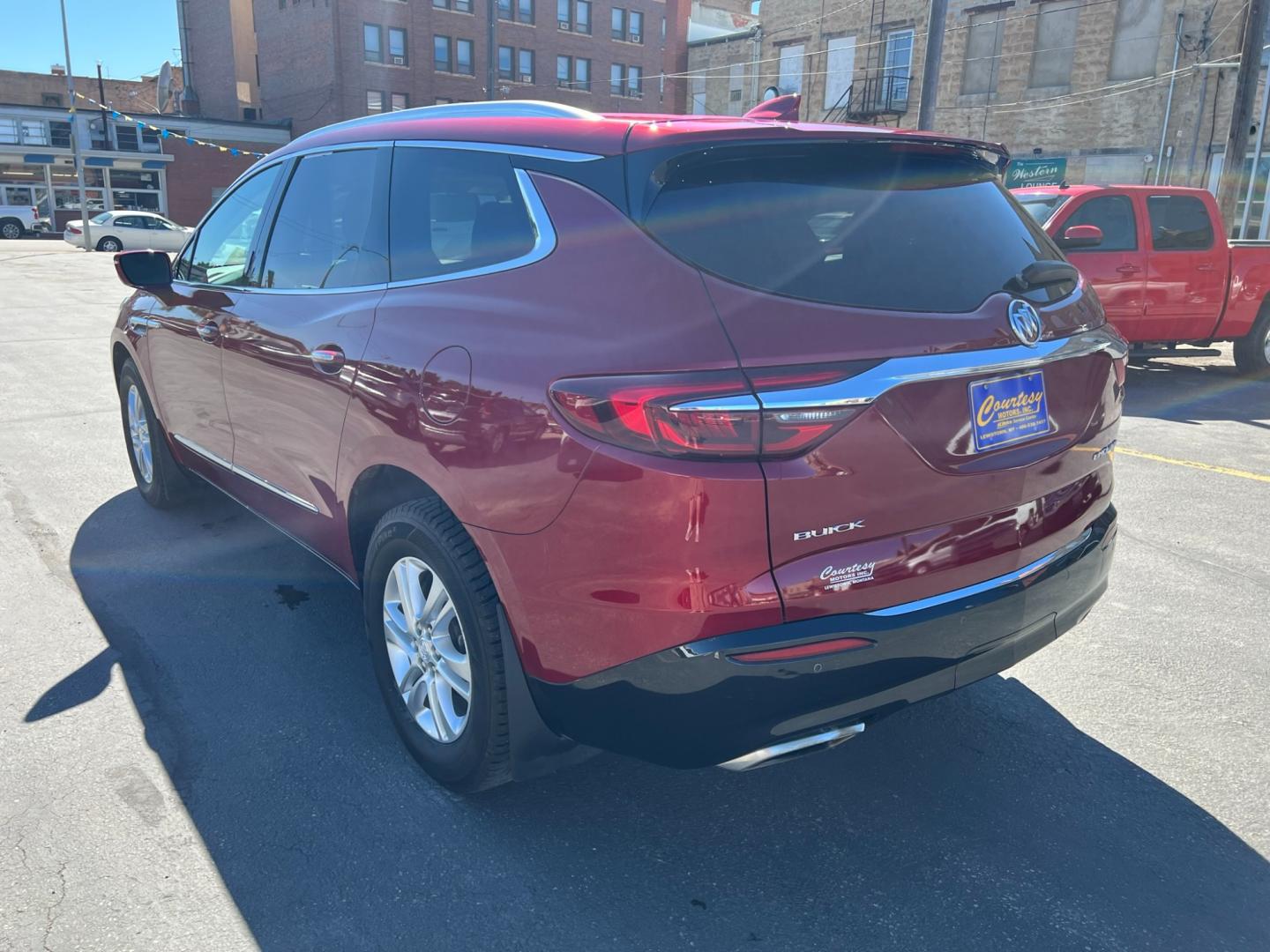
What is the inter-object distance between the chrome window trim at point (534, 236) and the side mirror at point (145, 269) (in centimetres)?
257

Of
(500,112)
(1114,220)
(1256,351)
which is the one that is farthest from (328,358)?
(1256,351)

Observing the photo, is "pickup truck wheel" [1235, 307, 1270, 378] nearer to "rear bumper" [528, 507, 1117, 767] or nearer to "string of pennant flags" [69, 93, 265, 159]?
"rear bumper" [528, 507, 1117, 767]

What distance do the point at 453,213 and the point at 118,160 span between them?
53.3m

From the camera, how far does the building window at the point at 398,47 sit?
51.1 meters

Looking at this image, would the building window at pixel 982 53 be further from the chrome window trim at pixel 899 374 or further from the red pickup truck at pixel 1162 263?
the chrome window trim at pixel 899 374

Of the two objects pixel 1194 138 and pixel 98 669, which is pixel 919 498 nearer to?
pixel 98 669

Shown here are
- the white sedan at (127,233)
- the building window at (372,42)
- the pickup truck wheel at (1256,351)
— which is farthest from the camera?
the building window at (372,42)

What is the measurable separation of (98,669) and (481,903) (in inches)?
79.8

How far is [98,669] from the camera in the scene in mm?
3688

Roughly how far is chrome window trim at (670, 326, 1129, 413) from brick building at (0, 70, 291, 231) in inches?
1936

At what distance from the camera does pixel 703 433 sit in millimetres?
2137

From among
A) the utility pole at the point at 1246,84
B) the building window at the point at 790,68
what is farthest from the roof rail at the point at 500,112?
the building window at the point at 790,68

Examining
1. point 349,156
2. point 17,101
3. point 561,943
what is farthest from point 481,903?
point 17,101

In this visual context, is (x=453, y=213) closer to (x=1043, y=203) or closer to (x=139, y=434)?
(x=139, y=434)
